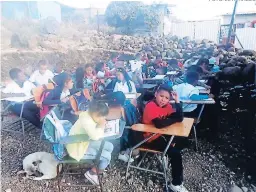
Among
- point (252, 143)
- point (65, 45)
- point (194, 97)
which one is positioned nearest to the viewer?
point (194, 97)

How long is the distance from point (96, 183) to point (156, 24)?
47.8 feet

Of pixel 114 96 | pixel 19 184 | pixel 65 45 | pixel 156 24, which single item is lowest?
pixel 19 184

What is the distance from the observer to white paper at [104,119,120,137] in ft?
7.04

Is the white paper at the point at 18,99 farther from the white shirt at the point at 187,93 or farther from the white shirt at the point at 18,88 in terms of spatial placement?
the white shirt at the point at 187,93

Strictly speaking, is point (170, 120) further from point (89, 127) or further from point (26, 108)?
point (26, 108)

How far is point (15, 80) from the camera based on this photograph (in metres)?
3.91

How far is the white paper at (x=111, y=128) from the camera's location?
7.04 ft

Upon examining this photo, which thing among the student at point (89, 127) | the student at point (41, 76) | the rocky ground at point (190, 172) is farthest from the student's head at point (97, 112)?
the student at point (41, 76)

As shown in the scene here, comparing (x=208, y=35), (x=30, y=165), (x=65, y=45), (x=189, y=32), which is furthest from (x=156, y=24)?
(x=30, y=165)

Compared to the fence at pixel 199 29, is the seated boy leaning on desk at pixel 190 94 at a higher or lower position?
lower

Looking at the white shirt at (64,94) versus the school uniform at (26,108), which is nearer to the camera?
the white shirt at (64,94)

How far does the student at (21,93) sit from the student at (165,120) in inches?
77.3

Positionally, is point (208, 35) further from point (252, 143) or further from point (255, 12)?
point (252, 143)

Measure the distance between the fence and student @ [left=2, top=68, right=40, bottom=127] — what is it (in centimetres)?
1260
